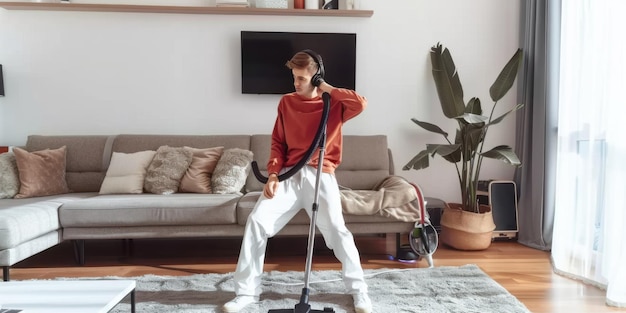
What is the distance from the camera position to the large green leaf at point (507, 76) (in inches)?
134

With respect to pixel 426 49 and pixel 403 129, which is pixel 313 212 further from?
pixel 426 49

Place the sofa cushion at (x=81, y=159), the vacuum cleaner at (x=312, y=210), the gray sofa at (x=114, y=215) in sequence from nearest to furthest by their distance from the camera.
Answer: the vacuum cleaner at (x=312, y=210)
the gray sofa at (x=114, y=215)
the sofa cushion at (x=81, y=159)

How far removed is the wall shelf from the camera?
11.9ft

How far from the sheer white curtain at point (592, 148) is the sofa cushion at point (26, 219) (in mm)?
3051

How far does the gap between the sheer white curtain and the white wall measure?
919mm

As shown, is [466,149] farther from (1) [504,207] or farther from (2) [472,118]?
(1) [504,207]

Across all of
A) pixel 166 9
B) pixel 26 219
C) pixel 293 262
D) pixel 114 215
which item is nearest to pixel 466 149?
pixel 293 262

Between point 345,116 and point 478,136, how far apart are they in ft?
5.11

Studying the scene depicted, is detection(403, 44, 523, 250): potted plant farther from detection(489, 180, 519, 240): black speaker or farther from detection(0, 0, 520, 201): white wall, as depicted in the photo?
detection(0, 0, 520, 201): white wall

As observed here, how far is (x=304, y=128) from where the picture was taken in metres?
2.27

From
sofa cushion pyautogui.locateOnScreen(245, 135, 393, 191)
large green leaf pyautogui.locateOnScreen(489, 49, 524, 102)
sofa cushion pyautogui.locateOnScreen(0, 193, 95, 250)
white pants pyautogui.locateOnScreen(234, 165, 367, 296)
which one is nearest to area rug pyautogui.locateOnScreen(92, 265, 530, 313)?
white pants pyautogui.locateOnScreen(234, 165, 367, 296)

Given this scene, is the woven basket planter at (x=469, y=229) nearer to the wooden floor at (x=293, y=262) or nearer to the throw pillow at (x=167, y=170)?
the wooden floor at (x=293, y=262)

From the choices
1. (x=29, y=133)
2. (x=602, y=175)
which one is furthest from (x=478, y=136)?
(x=29, y=133)

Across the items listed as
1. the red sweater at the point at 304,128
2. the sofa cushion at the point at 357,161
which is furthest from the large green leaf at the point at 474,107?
the red sweater at the point at 304,128
